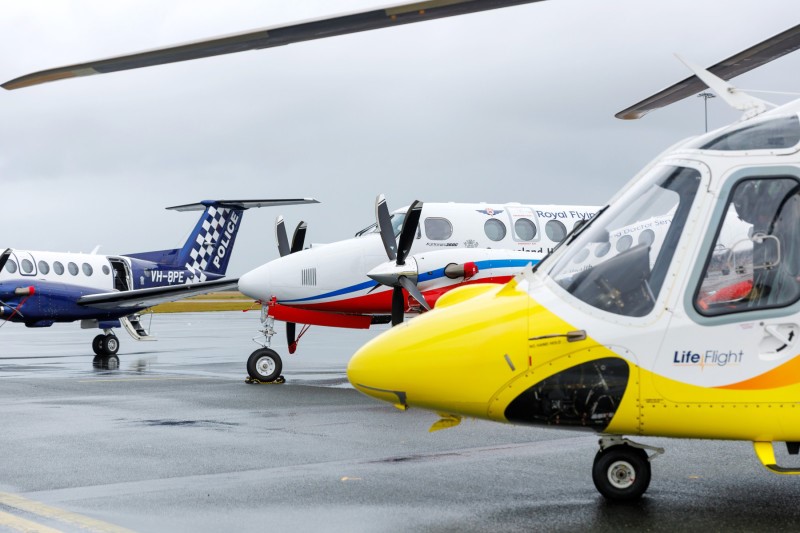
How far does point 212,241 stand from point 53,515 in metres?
28.3

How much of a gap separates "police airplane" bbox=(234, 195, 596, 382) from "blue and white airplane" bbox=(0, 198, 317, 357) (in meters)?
6.25

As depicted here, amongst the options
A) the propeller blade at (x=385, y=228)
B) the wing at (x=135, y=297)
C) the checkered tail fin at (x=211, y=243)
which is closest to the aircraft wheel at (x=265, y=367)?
the propeller blade at (x=385, y=228)

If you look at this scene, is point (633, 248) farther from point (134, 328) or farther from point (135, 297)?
point (134, 328)

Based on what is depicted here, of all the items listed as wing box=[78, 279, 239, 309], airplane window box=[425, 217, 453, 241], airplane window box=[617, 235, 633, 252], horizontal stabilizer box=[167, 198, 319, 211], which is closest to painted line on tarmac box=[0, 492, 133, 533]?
airplane window box=[617, 235, 633, 252]

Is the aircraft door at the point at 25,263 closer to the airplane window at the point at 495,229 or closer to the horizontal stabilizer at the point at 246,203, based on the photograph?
the horizontal stabilizer at the point at 246,203

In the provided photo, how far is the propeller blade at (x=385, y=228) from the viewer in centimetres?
Result: 1455

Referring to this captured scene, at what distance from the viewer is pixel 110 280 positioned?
29234mm

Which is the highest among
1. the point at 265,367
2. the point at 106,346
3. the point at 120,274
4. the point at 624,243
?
the point at 120,274

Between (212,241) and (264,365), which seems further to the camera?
(212,241)

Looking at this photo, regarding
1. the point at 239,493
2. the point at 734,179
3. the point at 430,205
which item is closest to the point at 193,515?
the point at 239,493

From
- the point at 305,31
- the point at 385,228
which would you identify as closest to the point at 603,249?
the point at 305,31

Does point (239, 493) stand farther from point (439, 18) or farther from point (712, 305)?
point (439, 18)

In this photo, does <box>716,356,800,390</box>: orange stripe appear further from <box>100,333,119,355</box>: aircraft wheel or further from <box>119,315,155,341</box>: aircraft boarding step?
<box>119,315,155,341</box>: aircraft boarding step

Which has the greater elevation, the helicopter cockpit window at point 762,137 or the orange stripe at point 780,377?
the helicopter cockpit window at point 762,137
